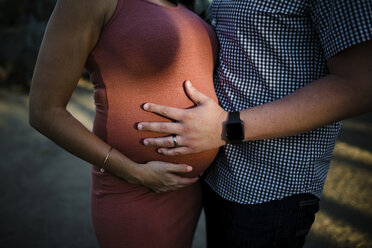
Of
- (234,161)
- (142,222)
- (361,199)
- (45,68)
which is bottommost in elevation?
(361,199)

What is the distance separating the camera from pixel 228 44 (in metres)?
0.94

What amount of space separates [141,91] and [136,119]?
0.10 meters

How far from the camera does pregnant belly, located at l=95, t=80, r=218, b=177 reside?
0.85 meters

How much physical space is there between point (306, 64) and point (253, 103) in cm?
21

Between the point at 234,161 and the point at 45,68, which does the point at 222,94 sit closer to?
the point at 234,161

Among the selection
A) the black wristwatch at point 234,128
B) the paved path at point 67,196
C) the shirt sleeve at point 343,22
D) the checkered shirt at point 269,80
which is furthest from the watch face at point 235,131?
the paved path at point 67,196

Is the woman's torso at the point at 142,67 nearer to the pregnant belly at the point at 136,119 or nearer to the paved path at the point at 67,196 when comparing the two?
Answer: the pregnant belly at the point at 136,119

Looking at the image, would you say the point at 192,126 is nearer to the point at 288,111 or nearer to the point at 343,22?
the point at 288,111

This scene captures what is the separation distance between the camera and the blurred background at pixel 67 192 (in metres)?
2.30

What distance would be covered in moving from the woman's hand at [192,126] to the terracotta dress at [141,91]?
0.11 feet

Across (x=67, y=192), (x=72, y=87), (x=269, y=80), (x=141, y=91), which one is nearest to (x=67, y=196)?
(x=67, y=192)

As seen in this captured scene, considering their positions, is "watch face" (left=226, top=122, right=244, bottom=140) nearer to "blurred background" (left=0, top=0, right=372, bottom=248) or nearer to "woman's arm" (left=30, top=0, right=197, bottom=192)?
"woman's arm" (left=30, top=0, right=197, bottom=192)

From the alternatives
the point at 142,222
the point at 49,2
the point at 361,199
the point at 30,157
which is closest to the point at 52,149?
the point at 30,157

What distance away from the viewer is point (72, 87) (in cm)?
86
